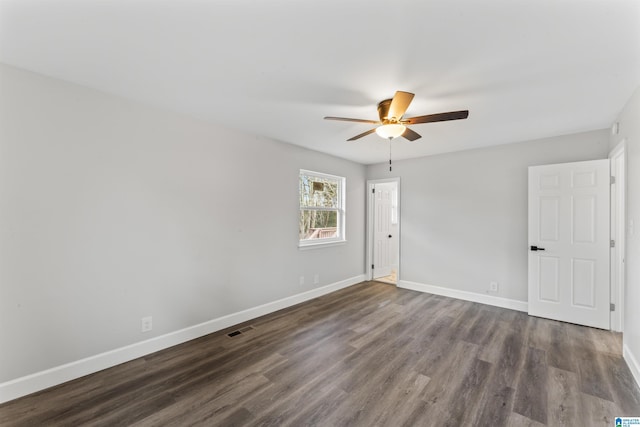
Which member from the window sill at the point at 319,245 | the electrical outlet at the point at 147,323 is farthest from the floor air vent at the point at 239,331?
the window sill at the point at 319,245

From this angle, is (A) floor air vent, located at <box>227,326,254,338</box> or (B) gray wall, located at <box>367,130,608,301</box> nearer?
(A) floor air vent, located at <box>227,326,254,338</box>

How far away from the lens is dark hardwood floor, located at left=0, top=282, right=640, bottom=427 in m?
1.82

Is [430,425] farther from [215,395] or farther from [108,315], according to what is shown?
[108,315]

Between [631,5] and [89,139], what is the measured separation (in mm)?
3738

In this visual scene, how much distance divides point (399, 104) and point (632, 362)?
118 inches

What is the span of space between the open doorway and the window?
793 mm

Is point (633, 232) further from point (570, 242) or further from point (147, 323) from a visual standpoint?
point (147, 323)

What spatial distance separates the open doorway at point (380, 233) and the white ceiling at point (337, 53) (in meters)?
2.83

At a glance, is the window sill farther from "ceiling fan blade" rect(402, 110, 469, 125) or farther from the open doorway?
"ceiling fan blade" rect(402, 110, 469, 125)

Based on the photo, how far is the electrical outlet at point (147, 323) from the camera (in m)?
2.61

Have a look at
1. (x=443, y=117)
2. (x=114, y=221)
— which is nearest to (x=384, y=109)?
(x=443, y=117)

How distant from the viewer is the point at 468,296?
14.0 feet

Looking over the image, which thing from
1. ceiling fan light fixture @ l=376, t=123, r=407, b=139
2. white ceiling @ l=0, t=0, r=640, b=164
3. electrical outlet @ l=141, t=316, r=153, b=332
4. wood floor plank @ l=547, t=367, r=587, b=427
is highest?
white ceiling @ l=0, t=0, r=640, b=164

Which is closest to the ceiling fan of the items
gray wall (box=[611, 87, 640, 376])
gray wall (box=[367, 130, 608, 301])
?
gray wall (box=[611, 87, 640, 376])
